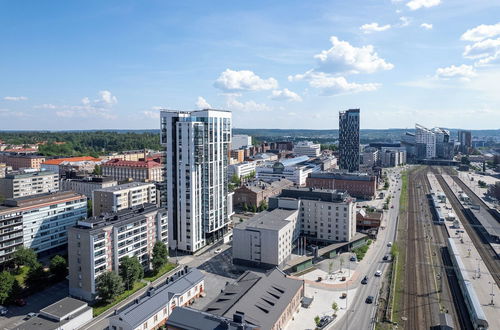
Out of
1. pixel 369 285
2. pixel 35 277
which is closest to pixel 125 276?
pixel 35 277

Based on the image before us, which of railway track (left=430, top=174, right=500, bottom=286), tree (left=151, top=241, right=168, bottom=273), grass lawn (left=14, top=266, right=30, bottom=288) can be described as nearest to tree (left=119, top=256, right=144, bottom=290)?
tree (left=151, top=241, right=168, bottom=273)

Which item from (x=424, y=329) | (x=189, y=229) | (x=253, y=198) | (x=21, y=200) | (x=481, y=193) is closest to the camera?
(x=424, y=329)

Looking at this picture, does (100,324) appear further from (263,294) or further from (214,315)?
(263,294)

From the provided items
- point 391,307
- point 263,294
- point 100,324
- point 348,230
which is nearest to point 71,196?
Result: point 100,324

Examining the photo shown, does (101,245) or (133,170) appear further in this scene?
(133,170)

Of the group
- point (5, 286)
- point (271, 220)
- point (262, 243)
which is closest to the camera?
point (5, 286)

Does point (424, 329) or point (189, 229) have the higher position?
point (189, 229)

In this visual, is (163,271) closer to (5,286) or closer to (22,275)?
(5,286)
